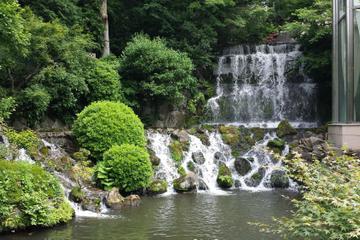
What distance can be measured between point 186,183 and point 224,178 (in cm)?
197

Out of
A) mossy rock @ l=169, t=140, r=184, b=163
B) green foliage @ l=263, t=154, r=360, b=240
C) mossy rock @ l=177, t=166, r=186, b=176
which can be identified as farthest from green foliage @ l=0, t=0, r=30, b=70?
green foliage @ l=263, t=154, r=360, b=240

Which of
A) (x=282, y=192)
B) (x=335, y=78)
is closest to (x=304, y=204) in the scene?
(x=282, y=192)

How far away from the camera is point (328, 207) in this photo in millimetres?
5309

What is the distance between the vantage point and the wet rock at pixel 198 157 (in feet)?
61.4

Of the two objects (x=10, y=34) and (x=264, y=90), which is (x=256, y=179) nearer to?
(x=264, y=90)

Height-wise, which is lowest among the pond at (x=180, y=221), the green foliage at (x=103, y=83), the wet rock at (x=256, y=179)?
the pond at (x=180, y=221)

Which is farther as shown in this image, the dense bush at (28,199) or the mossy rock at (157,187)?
the mossy rock at (157,187)

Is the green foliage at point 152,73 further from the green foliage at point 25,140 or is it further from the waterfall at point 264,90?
the green foliage at point 25,140

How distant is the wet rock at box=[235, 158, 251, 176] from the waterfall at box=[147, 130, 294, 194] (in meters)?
0.13

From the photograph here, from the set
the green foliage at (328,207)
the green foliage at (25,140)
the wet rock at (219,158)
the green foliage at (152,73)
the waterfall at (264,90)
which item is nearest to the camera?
the green foliage at (328,207)

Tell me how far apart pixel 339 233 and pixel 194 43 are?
21.3m

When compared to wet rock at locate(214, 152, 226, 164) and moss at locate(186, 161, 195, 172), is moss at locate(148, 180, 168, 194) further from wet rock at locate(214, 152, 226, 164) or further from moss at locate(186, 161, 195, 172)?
wet rock at locate(214, 152, 226, 164)

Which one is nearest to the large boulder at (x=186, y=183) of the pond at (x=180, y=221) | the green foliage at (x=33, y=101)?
the pond at (x=180, y=221)

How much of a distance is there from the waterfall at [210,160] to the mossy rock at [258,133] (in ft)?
0.54
